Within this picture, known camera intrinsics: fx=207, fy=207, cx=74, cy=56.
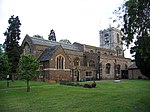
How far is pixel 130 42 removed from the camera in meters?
15.3

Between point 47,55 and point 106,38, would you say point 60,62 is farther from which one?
point 106,38

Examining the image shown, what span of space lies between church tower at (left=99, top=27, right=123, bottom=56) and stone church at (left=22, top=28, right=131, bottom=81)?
12.4m

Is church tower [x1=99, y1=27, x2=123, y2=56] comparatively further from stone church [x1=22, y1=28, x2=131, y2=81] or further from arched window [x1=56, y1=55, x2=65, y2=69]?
arched window [x1=56, y1=55, x2=65, y2=69]

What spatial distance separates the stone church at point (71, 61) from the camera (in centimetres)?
4734

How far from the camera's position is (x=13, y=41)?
192ft

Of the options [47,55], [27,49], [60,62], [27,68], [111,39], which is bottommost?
[27,68]

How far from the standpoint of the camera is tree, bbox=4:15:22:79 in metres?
56.8

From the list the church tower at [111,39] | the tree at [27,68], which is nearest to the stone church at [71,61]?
the church tower at [111,39]

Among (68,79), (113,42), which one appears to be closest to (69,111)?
(68,79)

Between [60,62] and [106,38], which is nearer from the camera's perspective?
[60,62]

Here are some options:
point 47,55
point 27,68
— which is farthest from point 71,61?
point 27,68

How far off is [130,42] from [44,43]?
141 feet

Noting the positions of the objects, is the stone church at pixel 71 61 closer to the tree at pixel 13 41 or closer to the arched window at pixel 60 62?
the arched window at pixel 60 62

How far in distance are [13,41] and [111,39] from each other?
49.5 metres
